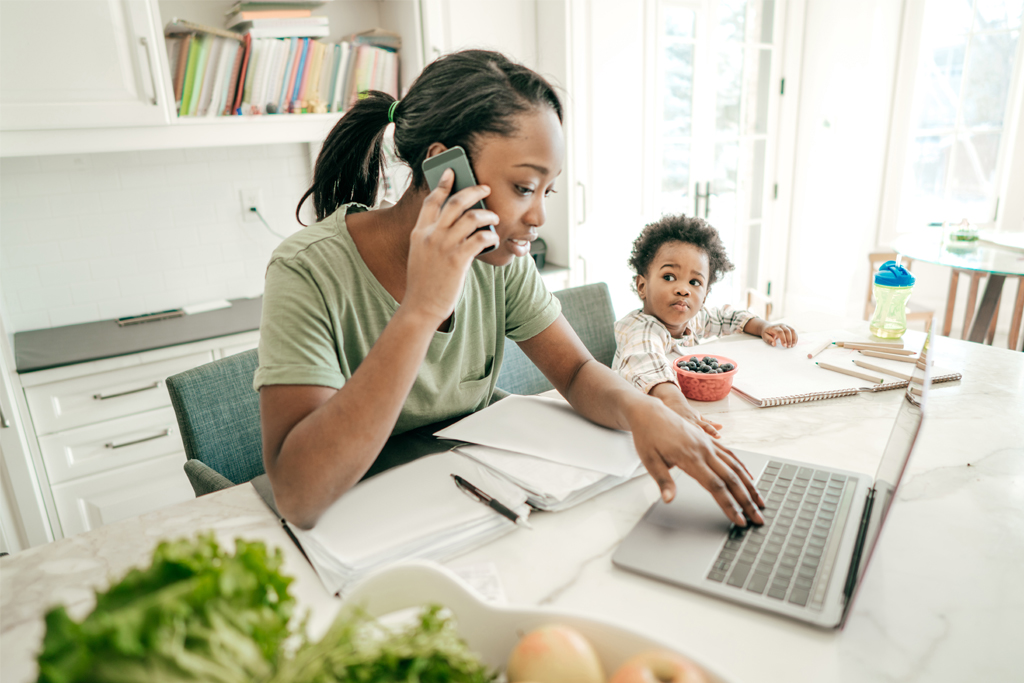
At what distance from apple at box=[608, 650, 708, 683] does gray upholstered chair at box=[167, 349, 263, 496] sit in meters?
0.94

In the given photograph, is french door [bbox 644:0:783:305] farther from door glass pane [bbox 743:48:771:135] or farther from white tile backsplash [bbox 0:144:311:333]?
white tile backsplash [bbox 0:144:311:333]

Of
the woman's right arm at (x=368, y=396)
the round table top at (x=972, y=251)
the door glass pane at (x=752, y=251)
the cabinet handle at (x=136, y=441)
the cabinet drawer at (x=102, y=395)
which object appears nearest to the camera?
the woman's right arm at (x=368, y=396)

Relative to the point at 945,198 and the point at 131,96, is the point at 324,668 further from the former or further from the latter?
the point at 945,198

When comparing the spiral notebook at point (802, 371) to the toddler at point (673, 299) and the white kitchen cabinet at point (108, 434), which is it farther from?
the white kitchen cabinet at point (108, 434)

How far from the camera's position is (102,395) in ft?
6.24

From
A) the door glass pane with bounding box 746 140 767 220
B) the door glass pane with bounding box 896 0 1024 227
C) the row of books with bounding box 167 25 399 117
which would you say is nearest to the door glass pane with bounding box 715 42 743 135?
the door glass pane with bounding box 746 140 767 220

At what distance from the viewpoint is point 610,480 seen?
897mm

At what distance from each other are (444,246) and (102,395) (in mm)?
1562

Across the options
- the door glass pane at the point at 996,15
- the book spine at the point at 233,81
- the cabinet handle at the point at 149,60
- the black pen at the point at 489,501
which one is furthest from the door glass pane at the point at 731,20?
the black pen at the point at 489,501

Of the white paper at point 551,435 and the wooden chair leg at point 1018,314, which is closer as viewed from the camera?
the white paper at point 551,435

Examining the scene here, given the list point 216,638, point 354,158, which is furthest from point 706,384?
point 216,638

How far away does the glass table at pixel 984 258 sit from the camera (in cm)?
241

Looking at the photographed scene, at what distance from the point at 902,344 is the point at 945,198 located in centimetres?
310

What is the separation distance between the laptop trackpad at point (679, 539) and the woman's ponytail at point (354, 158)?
0.84 meters
